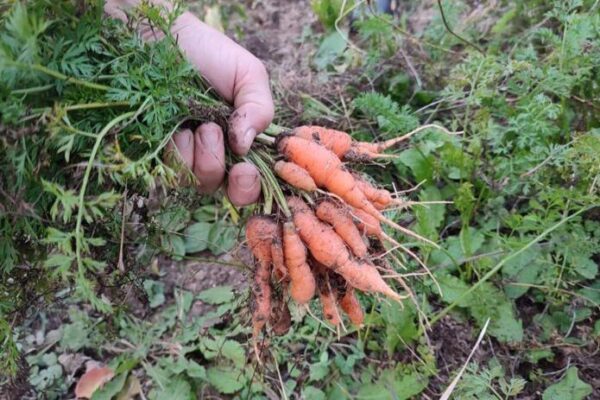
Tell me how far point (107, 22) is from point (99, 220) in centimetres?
65

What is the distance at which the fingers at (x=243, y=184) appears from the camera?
209cm

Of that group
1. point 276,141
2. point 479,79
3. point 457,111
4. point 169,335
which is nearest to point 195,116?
point 276,141

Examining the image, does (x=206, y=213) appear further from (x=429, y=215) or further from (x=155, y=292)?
(x=429, y=215)

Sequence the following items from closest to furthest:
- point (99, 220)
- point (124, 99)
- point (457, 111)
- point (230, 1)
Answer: point (124, 99) → point (99, 220) → point (457, 111) → point (230, 1)

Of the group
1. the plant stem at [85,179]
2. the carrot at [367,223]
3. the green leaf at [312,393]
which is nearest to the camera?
the plant stem at [85,179]

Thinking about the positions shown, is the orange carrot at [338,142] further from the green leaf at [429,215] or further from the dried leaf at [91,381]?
the dried leaf at [91,381]

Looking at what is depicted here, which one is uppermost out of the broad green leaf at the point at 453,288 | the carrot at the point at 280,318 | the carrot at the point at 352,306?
the carrot at the point at 352,306

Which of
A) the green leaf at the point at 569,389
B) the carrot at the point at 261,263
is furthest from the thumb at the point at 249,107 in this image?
the green leaf at the point at 569,389

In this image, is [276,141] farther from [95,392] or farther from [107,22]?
[95,392]

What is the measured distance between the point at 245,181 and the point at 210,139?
7.6 inches

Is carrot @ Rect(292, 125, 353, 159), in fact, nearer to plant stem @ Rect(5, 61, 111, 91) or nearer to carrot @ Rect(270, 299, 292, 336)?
carrot @ Rect(270, 299, 292, 336)

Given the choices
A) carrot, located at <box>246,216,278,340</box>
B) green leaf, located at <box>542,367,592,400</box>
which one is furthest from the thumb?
green leaf, located at <box>542,367,592,400</box>

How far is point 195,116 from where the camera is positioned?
2.05 meters

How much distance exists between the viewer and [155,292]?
314 centimetres
